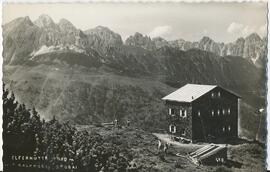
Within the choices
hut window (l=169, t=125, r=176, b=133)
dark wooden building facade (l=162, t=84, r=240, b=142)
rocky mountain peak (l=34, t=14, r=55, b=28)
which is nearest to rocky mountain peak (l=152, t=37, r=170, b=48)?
dark wooden building facade (l=162, t=84, r=240, b=142)

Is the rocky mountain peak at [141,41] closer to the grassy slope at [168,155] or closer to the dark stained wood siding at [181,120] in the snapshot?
the dark stained wood siding at [181,120]

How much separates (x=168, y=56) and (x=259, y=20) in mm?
699

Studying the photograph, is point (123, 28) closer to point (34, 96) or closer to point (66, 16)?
point (66, 16)

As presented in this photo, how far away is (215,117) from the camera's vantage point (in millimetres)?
3715

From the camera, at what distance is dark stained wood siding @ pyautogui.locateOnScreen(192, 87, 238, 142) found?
371 cm

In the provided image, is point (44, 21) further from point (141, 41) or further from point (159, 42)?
point (159, 42)

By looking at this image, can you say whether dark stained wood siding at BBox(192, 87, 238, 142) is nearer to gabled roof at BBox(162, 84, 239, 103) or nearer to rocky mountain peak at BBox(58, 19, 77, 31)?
gabled roof at BBox(162, 84, 239, 103)

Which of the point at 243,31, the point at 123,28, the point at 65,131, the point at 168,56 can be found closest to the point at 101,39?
the point at 123,28

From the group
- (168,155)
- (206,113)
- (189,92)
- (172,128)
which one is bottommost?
(168,155)

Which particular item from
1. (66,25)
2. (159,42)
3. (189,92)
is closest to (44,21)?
(66,25)

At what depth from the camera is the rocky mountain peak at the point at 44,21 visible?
3.87 metres

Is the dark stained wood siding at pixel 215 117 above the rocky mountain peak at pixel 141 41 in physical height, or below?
below

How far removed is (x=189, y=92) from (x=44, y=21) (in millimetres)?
1221

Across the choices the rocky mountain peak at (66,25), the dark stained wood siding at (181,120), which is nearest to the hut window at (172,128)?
the dark stained wood siding at (181,120)
